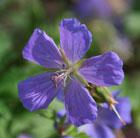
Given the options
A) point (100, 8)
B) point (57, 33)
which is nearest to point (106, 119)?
point (57, 33)

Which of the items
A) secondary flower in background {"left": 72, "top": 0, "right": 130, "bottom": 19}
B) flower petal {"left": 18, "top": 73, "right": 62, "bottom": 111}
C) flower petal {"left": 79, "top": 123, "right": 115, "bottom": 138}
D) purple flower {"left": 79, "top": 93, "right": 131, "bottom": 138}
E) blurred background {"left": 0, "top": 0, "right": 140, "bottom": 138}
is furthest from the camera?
secondary flower in background {"left": 72, "top": 0, "right": 130, "bottom": 19}

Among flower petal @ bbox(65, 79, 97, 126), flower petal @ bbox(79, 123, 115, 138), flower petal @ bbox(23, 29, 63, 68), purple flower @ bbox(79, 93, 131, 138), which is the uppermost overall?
flower petal @ bbox(23, 29, 63, 68)

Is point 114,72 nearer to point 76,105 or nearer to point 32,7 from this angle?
point 76,105

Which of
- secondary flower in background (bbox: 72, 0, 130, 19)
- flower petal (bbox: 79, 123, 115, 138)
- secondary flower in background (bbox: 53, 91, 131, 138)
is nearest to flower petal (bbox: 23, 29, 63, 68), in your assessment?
secondary flower in background (bbox: 53, 91, 131, 138)

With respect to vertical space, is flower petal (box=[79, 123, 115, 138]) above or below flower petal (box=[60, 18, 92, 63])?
below

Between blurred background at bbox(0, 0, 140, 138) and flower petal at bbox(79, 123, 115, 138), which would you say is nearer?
flower petal at bbox(79, 123, 115, 138)

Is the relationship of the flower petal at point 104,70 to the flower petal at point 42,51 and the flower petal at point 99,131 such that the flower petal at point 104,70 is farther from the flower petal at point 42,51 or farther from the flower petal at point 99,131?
the flower petal at point 99,131

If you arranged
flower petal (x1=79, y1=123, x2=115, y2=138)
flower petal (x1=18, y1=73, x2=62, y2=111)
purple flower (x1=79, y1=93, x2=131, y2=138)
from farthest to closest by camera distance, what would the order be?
flower petal (x1=79, y1=123, x2=115, y2=138), purple flower (x1=79, y1=93, x2=131, y2=138), flower petal (x1=18, y1=73, x2=62, y2=111)

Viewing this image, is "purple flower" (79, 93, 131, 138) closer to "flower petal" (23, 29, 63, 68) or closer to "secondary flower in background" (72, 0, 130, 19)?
"flower petal" (23, 29, 63, 68)
